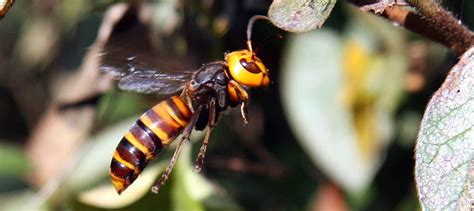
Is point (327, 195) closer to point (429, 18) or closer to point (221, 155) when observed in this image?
point (221, 155)

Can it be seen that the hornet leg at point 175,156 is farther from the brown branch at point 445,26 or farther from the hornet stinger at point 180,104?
the brown branch at point 445,26

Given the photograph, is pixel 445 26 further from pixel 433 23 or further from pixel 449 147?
pixel 449 147

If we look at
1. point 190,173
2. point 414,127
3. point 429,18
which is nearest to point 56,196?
point 190,173

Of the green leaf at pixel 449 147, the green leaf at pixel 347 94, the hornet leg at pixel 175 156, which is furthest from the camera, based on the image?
the green leaf at pixel 347 94

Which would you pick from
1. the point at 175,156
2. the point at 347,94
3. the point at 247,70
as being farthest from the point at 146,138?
the point at 347,94

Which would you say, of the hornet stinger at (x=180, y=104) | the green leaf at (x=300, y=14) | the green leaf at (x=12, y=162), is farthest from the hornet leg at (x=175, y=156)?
the green leaf at (x=12, y=162)

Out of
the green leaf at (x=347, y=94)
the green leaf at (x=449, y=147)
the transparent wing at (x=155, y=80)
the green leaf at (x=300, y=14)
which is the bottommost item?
the green leaf at (x=347, y=94)

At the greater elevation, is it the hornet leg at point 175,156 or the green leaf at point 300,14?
the green leaf at point 300,14
